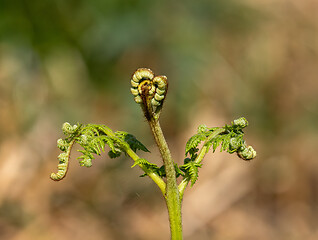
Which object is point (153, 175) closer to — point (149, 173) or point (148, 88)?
point (149, 173)

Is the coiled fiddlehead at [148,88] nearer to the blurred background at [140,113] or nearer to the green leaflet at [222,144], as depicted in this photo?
the green leaflet at [222,144]

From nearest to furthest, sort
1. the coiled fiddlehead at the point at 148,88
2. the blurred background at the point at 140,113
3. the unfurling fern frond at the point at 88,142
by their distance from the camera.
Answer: the coiled fiddlehead at the point at 148,88 < the unfurling fern frond at the point at 88,142 < the blurred background at the point at 140,113

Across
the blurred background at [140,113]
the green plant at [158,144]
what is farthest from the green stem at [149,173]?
the blurred background at [140,113]

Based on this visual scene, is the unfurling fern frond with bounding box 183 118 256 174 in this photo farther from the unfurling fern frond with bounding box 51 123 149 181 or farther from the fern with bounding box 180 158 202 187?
the unfurling fern frond with bounding box 51 123 149 181

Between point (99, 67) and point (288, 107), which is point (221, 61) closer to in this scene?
point (288, 107)

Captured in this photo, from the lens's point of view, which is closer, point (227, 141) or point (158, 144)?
point (158, 144)

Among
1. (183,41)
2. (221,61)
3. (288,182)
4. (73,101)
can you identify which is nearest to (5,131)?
(73,101)

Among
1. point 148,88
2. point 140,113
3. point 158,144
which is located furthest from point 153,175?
point 140,113

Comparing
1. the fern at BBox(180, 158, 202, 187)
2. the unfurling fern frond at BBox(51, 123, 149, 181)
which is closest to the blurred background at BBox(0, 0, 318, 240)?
the unfurling fern frond at BBox(51, 123, 149, 181)
